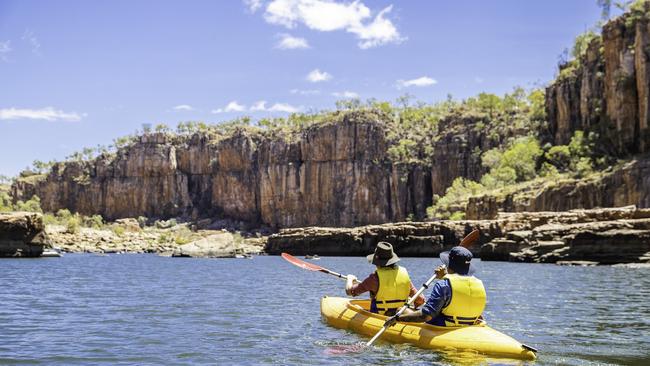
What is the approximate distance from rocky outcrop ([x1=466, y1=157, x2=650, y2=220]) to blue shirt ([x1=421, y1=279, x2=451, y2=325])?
5293 centimetres

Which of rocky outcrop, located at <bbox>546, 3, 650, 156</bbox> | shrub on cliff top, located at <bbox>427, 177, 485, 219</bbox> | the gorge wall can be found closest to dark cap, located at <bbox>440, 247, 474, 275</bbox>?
rocky outcrop, located at <bbox>546, 3, 650, 156</bbox>

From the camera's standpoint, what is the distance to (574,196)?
220ft

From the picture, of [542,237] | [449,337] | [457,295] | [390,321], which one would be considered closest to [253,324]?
[390,321]

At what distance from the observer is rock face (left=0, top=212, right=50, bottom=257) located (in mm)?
52219

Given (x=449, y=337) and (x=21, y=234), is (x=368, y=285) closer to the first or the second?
(x=449, y=337)

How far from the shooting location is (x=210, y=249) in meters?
76.1

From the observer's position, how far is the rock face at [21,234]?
52.2 metres

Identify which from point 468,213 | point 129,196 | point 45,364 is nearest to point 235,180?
point 129,196

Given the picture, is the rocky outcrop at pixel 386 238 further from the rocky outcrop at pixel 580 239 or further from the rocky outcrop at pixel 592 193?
the rocky outcrop at pixel 580 239

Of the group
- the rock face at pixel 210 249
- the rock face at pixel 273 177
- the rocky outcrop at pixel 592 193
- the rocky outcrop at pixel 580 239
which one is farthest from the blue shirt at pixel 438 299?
the rock face at pixel 273 177

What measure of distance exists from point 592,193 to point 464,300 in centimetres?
5737

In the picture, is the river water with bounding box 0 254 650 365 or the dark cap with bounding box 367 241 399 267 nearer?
the river water with bounding box 0 254 650 365

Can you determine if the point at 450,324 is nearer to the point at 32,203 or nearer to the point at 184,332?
the point at 184,332

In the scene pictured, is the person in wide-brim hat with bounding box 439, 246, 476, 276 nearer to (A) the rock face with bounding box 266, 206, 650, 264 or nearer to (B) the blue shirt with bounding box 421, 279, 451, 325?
(B) the blue shirt with bounding box 421, 279, 451, 325
